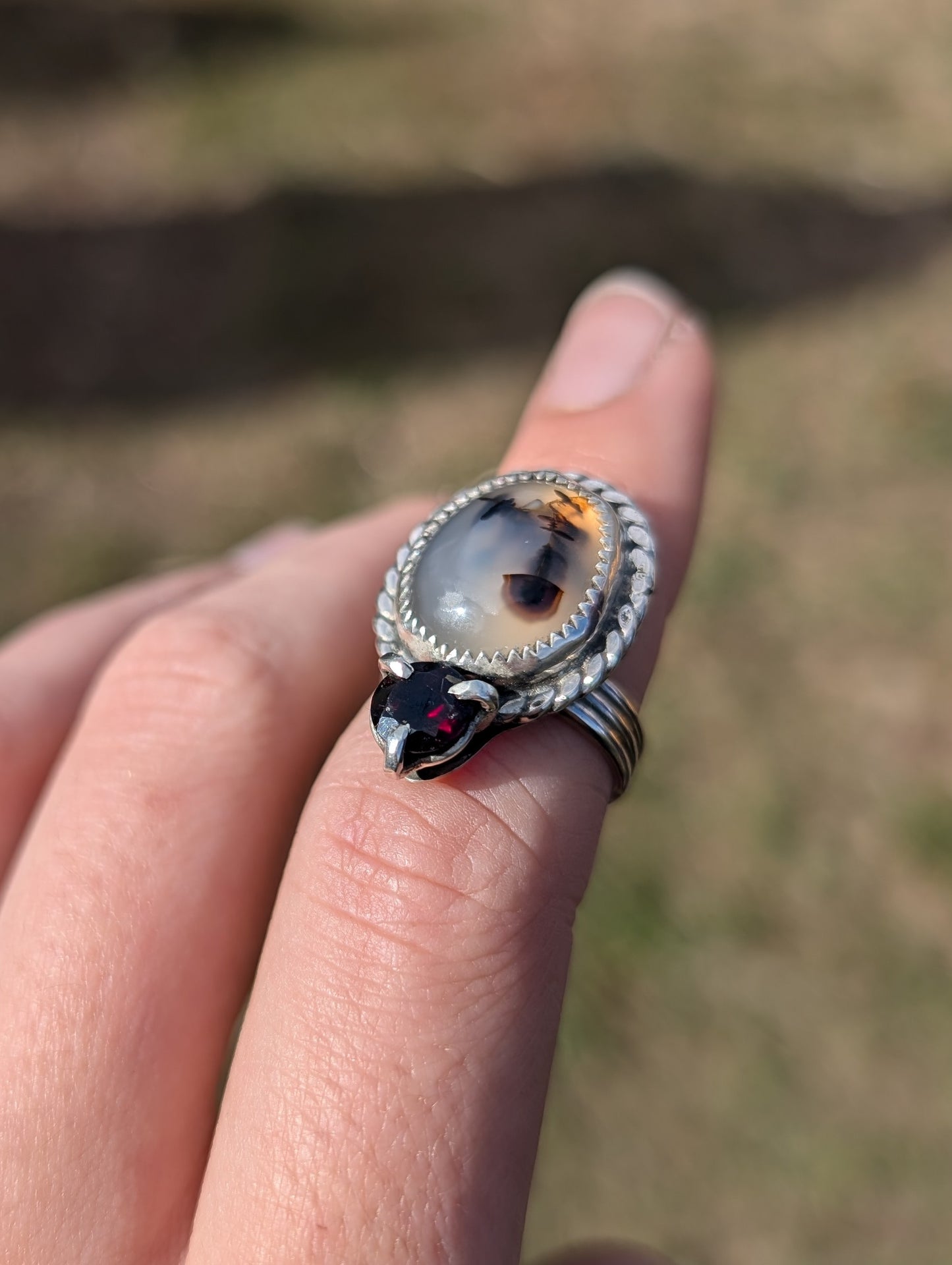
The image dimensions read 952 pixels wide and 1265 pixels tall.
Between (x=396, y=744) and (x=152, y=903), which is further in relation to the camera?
(x=152, y=903)

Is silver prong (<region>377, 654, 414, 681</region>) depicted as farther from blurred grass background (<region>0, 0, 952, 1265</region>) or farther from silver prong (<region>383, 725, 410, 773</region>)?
blurred grass background (<region>0, 0, 952, 1265</region>)

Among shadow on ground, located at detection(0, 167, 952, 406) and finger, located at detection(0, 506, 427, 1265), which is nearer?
finger, located at detection(0, 506, 427, 1265)

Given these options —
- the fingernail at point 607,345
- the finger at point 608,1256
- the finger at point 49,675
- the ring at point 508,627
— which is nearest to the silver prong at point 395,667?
the ring at point 508,627

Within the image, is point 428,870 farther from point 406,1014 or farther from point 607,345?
point 607,345

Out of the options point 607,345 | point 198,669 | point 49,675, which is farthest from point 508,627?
point 49,675

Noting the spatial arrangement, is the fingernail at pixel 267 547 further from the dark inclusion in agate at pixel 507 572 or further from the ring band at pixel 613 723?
the ring band at pixel 613 723

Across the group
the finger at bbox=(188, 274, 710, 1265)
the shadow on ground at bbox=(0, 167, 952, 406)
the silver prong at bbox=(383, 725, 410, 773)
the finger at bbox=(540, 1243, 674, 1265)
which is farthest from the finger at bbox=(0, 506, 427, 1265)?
the shadow on ground at bbox=(0, 167, 952, 406)

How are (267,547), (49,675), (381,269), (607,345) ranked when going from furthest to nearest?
(381,269) < (267,547) < (49,675) < (607,345)
